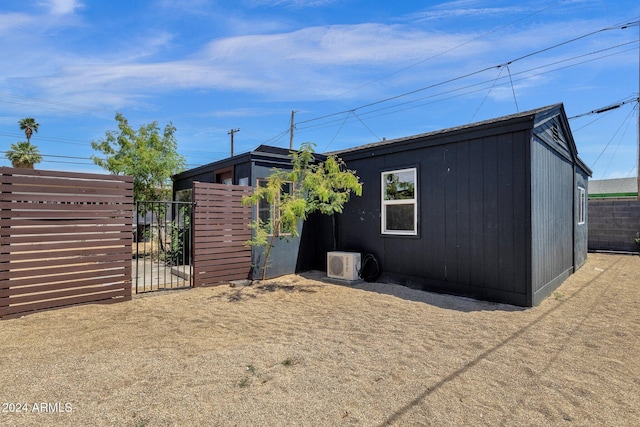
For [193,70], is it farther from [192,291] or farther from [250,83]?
[192,291]

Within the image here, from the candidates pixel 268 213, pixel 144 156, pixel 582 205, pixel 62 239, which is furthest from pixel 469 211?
pixel 144 156

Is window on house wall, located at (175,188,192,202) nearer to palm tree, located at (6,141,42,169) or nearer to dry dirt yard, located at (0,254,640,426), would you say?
dry dirt yard, located at (0,254,640,426)

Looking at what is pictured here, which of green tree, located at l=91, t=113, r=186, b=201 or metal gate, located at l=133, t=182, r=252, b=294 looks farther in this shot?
green tree, located at l=91, t=113, r=186, b=201

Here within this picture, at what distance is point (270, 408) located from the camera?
2.12m

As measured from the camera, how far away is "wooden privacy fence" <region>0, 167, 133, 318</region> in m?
3.99

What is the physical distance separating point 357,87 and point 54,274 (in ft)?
46.9

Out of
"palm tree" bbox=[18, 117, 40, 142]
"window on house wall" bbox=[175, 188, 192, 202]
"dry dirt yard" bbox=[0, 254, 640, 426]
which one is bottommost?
"dry dirt yard" bbox=[0, 254, 640, 426]

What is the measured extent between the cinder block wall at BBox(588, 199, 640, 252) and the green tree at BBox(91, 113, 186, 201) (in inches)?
600

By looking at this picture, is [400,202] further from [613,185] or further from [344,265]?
[613,185]

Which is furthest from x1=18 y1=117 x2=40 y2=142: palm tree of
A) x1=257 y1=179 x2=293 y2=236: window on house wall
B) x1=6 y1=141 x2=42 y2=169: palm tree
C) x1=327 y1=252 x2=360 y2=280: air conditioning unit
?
x1=327 y1=252 x2=360 y2=280: air conditioning unit

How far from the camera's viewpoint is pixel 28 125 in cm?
2488

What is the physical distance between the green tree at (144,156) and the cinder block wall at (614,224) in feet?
50.0

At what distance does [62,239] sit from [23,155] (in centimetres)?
2256

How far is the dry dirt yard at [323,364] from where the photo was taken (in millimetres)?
2066
